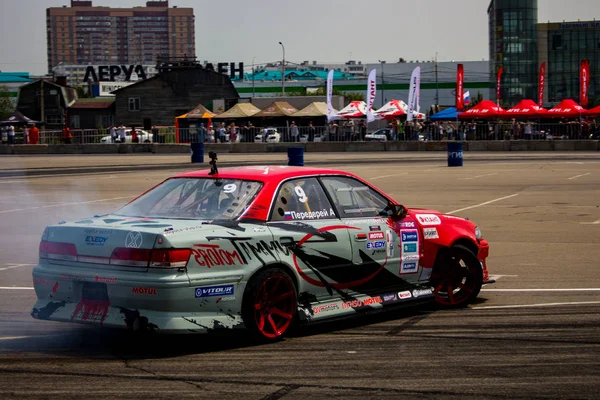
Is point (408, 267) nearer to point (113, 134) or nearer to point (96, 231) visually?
point (96, 231)

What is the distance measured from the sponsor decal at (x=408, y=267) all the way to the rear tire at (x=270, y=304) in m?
1.39

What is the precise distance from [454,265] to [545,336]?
5.14 feet

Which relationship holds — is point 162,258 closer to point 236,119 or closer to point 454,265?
point 454,265

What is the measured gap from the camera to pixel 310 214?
306 inches

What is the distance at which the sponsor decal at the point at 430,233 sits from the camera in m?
8.55

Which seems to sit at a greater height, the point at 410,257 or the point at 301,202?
the point at 301,202

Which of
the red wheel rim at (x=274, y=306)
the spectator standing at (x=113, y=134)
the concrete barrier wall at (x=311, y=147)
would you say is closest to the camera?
the red wheel rim at (x=274, y=306)

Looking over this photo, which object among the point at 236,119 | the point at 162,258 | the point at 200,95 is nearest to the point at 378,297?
the point at 162,258

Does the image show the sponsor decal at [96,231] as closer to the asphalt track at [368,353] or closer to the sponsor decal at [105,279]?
the sponsor decal at [105,279]

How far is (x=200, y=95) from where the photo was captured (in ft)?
302

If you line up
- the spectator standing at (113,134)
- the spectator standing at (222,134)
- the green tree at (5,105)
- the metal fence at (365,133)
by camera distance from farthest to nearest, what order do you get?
the green tree at (5,105) < the spectator standing at (113,134) < the spectator standing at (222,134) < the metal fence at (365,133)

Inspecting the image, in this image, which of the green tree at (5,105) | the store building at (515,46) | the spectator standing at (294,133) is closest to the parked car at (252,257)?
the spectator standing at (294,133)

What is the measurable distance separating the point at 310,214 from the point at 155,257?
1618 millimetres

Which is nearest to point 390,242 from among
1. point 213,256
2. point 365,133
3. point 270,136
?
point 213,256
